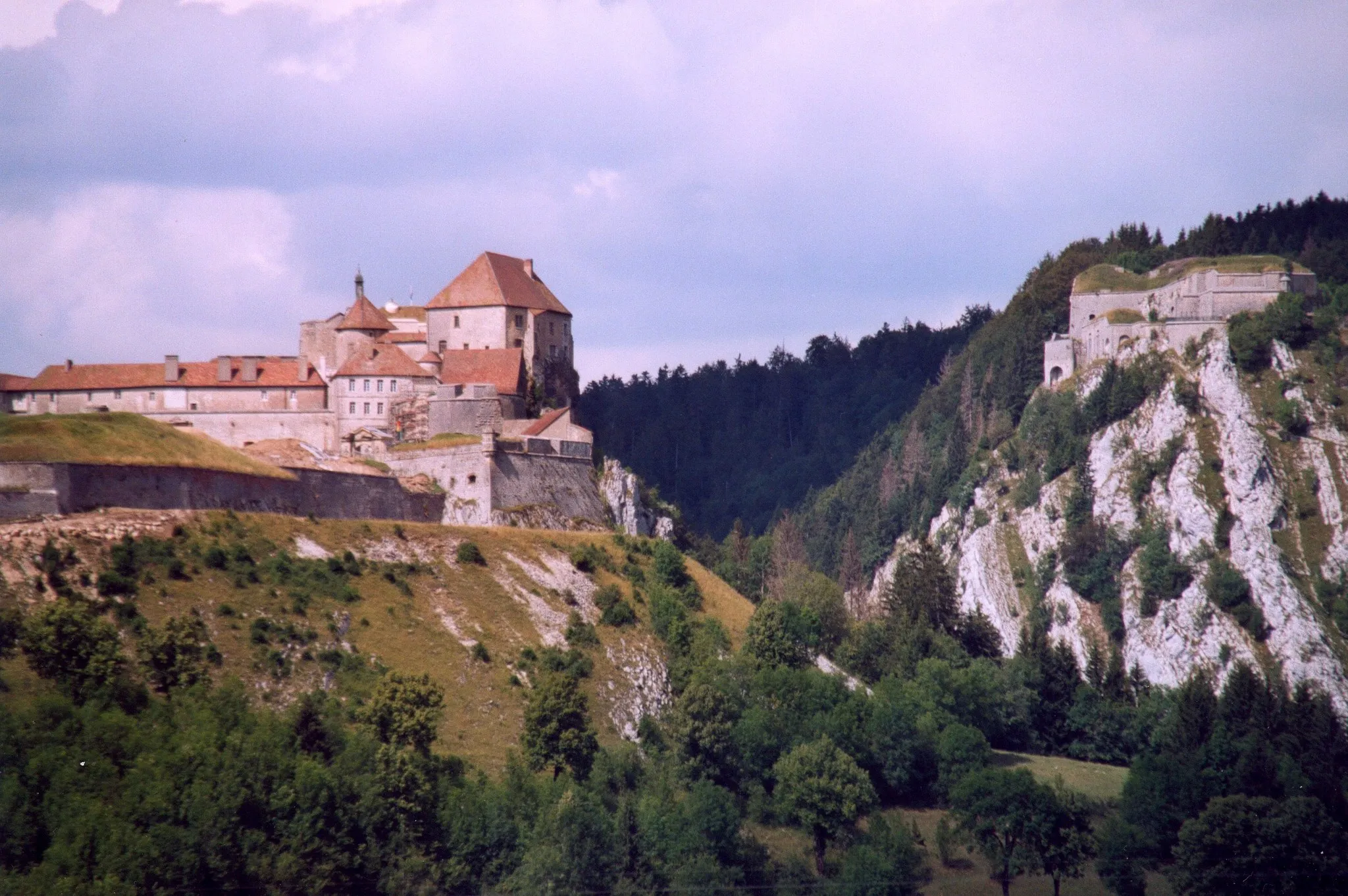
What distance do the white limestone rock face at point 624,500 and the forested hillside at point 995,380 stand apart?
156ft

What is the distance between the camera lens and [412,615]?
6756 cm

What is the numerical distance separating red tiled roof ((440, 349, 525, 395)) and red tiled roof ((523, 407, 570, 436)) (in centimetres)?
262

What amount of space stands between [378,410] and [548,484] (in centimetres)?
823

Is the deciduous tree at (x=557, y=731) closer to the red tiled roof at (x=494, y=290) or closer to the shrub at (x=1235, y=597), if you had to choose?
the red tiled roof at (x=494, y=290)

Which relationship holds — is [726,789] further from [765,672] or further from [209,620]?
[209,620]

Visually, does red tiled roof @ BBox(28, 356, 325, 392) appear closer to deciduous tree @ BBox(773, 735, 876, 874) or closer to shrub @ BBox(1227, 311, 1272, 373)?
deciduous tree @ BBox(773, 735, 876, 874)

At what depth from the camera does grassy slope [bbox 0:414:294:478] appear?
6312 centimetres

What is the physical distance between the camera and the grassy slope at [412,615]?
2403 inches

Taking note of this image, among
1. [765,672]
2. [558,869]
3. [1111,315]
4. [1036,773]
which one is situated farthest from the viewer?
[1111,315]

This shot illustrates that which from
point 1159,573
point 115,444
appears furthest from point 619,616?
point 1159,573

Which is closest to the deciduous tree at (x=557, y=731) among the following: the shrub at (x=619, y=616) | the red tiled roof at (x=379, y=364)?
the shrub at (x=619, y=616)

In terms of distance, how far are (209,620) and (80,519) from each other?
566 cm

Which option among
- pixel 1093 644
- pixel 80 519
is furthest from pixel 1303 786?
pixel 80 519

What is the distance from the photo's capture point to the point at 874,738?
245 ft
